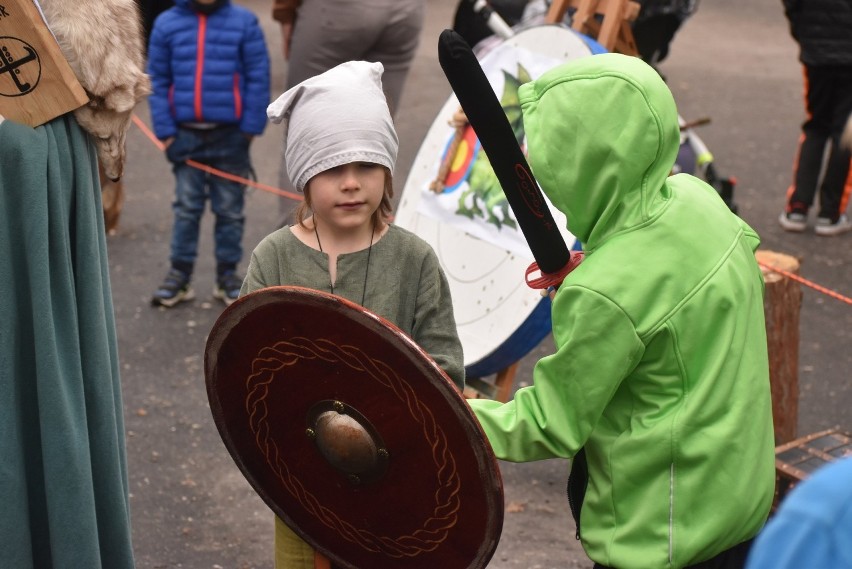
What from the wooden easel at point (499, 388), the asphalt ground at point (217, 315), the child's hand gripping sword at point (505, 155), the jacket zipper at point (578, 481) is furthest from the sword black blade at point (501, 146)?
the wooden easel at point (499, 388)

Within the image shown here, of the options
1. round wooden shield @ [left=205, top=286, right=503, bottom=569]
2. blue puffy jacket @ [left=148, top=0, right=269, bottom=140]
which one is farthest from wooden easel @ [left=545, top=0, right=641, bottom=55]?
round wooden shield @ [left=205, top=286, right=503, bottom=569]

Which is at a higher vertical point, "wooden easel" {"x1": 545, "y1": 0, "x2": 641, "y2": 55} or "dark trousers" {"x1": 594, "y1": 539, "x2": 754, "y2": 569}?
"wooden easel" {"x1": 545, "y1": 0, "x2": 641, "y2": 55}

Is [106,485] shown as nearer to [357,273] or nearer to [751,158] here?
[357,273]

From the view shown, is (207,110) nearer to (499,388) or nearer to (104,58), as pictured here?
(499,388)

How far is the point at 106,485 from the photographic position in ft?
8.91

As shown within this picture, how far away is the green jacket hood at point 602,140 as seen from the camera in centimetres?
218

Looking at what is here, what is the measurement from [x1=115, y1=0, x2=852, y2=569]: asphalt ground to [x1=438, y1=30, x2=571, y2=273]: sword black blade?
163 cm

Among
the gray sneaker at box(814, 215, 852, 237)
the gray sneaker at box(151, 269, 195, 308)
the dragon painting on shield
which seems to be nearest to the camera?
the dragon painting on shield

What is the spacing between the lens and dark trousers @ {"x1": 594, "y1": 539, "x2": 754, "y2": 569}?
2.43 metres

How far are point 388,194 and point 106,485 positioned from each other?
886 mm

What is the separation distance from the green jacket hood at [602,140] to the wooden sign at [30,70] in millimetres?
907

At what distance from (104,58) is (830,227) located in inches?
208

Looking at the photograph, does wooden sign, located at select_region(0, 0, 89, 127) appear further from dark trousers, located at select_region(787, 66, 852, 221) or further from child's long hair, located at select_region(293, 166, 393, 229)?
dark trousers, located at select_region(787, 66, 852, 221)

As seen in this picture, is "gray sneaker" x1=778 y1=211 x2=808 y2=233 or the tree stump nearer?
the tree stump
